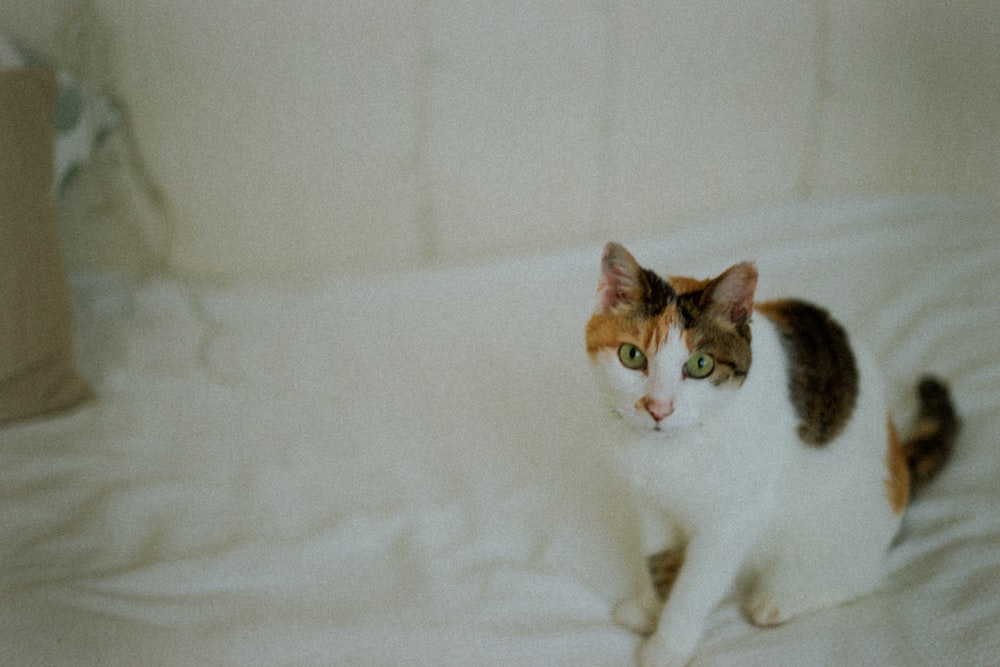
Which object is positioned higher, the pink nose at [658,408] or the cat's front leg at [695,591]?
the pink nose at [658,408]

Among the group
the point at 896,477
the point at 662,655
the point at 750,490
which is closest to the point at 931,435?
the point at 896,477

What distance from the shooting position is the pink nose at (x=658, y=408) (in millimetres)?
737

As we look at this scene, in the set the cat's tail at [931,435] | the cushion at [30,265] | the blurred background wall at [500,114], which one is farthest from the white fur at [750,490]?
the cushion at [30,265]

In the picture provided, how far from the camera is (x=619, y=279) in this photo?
0.78 metres

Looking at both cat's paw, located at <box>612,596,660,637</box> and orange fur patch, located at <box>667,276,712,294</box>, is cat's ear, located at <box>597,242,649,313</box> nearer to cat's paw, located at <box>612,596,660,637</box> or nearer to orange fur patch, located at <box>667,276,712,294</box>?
orange fur patch, located at <box>667,276,712,294</box>

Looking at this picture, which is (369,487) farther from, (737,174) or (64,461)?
(737,174)

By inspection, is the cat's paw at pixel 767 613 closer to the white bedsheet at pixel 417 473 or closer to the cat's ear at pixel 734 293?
the white bedsheet at pixel 417 473

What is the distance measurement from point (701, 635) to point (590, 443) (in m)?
0.35

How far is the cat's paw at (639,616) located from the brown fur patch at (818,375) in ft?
0.83

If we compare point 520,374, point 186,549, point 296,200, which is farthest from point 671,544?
point 296,200

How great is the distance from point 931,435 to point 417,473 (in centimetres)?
68

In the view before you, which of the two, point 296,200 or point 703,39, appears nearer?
point 703,39

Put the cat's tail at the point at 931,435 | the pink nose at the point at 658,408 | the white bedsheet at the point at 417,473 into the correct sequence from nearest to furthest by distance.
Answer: the pink nose at the point at 658,408 < the white bedsheet at the point at 417,473 < the cat's tail at the point at 931,435

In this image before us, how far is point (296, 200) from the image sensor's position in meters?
1.45
